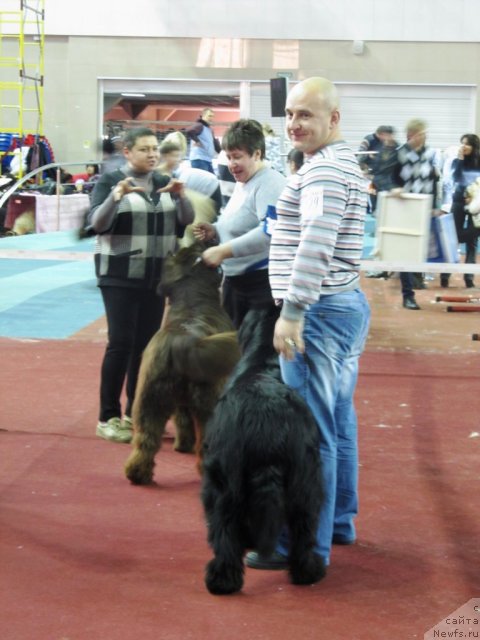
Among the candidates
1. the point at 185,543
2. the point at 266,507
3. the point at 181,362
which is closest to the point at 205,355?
the point at 181,362

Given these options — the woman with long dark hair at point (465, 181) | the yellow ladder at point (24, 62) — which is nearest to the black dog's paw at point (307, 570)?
the woman with long dark hair at point (465, 181)

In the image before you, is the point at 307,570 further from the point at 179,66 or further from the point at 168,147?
the point at 179,66

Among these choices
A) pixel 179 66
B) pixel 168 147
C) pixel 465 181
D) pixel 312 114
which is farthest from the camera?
pixel 179 66

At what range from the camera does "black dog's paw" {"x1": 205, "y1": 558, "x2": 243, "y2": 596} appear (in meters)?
3.22

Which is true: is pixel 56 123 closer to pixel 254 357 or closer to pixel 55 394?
pixel 55 394

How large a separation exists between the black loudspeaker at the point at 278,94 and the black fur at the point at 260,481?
1334 centimetres

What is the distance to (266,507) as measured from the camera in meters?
3.15

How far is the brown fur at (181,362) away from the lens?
14.1ft

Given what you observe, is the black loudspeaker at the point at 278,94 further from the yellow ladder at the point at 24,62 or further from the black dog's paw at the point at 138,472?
the black dog's paw at the point at 138,472

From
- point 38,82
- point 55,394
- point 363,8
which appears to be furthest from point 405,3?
point 55,394

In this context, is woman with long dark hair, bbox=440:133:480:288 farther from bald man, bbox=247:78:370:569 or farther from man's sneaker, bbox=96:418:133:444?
bald man, bbox=247:78:370:569

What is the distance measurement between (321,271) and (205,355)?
1.17 meters

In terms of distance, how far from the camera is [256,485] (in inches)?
125

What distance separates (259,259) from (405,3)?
22182 mm
